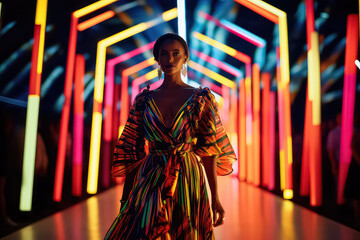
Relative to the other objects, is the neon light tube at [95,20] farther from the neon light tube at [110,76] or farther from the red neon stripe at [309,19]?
the red neon stripe at [309,19]

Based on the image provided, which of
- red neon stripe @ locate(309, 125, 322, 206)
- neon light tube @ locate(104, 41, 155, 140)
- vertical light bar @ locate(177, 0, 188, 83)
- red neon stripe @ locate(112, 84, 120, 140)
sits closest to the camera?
red neon stripe @ locate(309, 125, 322, 206)

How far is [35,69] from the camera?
4297mm

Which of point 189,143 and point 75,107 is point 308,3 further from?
point 189,143

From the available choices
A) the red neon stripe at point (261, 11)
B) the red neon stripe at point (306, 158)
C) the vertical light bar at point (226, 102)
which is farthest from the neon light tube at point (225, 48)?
the vertical light bar at point (226, 102)

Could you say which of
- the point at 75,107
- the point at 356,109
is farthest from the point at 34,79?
the point at 356,109

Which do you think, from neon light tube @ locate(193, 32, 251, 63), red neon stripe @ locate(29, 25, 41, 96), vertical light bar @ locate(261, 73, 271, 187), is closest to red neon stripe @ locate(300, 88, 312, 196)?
vertical light bar @ locate(261, 73, 271, 187)

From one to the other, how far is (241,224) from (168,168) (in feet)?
10.2

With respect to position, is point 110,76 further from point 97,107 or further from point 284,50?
point 284,50

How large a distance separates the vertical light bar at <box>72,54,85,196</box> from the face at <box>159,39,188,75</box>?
4.51m

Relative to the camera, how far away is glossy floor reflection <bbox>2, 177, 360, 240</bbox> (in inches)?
148

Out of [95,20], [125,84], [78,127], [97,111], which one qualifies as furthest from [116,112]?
[95,20]

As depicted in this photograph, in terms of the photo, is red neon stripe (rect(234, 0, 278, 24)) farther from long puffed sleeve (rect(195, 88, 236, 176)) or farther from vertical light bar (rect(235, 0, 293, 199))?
long puffed sleeve (rect(195, 88, 236, 176))

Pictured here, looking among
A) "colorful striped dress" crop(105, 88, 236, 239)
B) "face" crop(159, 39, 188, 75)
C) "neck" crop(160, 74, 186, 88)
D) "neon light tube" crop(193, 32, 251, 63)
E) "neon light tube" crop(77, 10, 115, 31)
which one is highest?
"neon light tube" crop(193, 32, 251, 63)

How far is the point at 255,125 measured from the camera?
8922 mm
